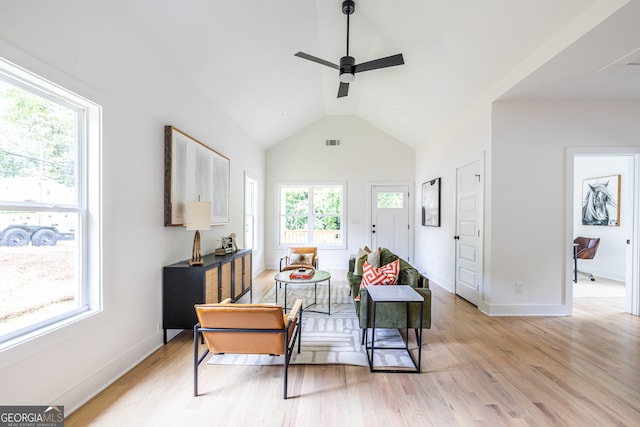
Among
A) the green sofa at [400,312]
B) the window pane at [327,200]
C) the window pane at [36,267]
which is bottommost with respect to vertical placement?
the green sofa at [400,312]

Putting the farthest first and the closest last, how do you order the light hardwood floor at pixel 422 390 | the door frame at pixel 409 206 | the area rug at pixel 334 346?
1. the door frame at pixel 409 206
2. the area rug at pixel 334 346
3. the light hardwood floor at pixel 422 390

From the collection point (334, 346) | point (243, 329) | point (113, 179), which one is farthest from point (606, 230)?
point (113, 179)

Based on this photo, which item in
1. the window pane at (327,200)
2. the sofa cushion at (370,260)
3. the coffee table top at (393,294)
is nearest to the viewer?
the coffee table top at (393,294)

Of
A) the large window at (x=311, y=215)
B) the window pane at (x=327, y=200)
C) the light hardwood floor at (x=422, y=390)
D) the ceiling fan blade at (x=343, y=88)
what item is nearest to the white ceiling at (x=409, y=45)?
the ceiling fan blade at (x=343, y=88)

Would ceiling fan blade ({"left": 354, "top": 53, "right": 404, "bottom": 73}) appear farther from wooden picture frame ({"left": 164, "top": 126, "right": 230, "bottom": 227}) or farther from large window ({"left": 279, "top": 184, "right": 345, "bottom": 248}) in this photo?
large window ({"left": 279, "top": 184, "right": 345, "bottom": 248})

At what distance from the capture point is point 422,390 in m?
2.07

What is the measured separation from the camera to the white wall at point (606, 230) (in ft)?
17.1

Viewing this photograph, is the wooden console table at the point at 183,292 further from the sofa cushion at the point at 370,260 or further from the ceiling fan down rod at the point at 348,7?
the ceiling fan down rod at the point at 348,7

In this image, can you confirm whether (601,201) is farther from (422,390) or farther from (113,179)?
(113,179)

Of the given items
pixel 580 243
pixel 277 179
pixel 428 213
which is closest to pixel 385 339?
pixel 428 213

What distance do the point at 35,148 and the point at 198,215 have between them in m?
1.37

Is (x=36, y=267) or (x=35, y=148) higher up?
(x=35, y=148)

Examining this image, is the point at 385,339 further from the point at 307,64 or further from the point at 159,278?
the point at 307,64

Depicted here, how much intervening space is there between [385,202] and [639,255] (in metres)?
4.14
